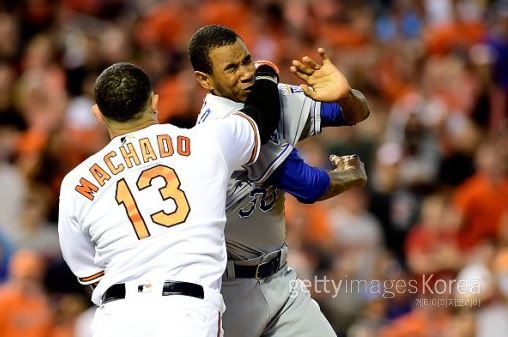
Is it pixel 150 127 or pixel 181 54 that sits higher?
pixel 150 127

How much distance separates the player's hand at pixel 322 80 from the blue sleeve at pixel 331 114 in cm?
17

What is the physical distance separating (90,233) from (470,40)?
8.70m

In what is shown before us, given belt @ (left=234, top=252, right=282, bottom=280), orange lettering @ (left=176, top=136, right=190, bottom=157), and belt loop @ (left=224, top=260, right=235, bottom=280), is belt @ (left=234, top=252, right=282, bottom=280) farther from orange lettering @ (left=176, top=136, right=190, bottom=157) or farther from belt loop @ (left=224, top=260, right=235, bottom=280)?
orange lettering @ (left=176, top=136, right=190, bottom=157)

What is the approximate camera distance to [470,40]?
40.4ft

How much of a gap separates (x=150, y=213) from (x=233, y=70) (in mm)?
811

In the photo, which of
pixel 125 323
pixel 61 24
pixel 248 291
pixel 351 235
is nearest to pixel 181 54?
pixel 61 24

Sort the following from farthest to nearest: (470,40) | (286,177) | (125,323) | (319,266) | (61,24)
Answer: (470,40) → (61,24) → (319,266) → (286,177) → (125,323)

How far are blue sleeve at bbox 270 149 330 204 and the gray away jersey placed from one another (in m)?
0.10

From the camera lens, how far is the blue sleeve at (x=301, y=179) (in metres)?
4.61

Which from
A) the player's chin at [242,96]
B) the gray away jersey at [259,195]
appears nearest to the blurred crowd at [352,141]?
the gray away jersey at [259,195]

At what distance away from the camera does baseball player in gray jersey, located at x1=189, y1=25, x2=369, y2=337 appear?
4645 mm

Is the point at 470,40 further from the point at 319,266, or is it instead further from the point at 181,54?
the point at 319,266

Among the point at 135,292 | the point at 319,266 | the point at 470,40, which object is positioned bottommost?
the point at 319,266

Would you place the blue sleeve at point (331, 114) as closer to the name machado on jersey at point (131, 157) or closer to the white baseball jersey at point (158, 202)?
the white baseball jersey at point (158, 202)
